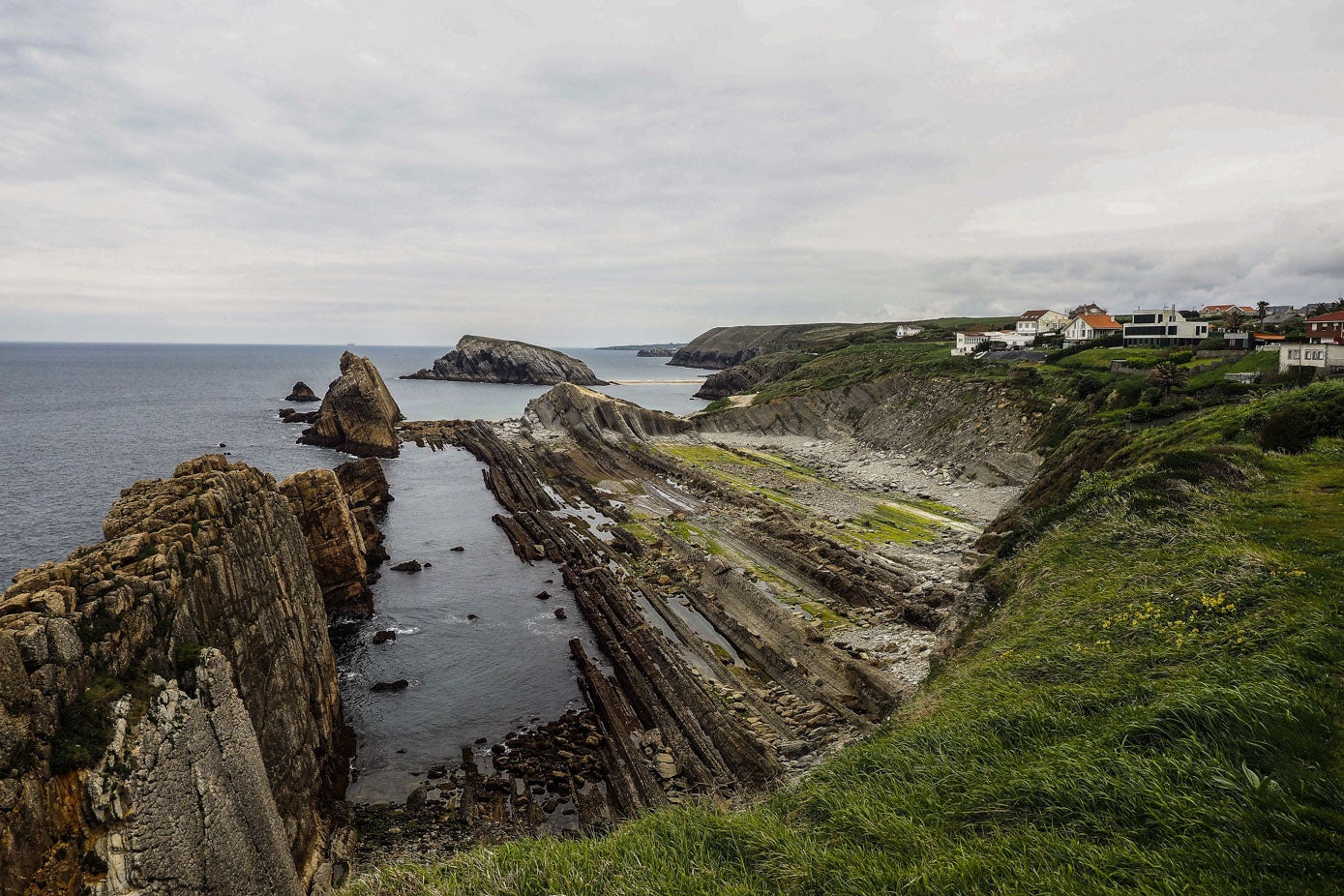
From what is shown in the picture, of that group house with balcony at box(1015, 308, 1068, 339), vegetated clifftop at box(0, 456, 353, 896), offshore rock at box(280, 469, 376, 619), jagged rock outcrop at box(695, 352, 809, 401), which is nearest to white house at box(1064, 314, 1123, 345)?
house with balcony at box(1015, 308, 1068, 339)

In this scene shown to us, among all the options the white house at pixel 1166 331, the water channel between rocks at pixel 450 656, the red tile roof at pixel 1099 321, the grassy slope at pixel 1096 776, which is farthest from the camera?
the red tile roof at pixel 1099 321

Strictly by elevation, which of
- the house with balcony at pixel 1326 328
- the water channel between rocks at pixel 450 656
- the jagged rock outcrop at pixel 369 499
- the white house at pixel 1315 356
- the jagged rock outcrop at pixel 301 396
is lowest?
the water channel between rocks at pixel 450 656

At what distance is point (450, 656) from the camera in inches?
1156

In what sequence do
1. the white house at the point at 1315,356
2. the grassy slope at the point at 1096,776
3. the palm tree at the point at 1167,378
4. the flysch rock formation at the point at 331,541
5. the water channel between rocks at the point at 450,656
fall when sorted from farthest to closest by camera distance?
the palm tree at the point at 1167,378 < the white house at the point at 1315,356 < the flysch rock formation at the point at 331,541 < the water channel between rocks at the point at 450,656 < the grassy slope at the point at 1096,776

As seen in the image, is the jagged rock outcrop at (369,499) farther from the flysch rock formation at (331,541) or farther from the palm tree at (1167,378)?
the palm tree at (1167,378)

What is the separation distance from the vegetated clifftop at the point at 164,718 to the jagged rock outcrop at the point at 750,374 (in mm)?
128032

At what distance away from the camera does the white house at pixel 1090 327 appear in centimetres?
8106

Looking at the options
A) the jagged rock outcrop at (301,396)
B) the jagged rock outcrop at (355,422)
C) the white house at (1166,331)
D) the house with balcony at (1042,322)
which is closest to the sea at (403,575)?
the jagged rock outcrop at (355,422)

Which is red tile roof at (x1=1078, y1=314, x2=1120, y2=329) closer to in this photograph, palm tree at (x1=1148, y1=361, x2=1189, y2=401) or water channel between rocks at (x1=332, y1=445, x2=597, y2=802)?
palm tree at (x1=1148, y1=361, x2=1189, y2=401)

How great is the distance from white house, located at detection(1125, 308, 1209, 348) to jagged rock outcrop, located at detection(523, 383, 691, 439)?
52.6 m

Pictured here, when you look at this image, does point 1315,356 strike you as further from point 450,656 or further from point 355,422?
point 355,422

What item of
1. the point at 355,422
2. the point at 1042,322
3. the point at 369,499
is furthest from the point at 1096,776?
the point at 1042,322

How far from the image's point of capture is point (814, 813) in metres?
10.2

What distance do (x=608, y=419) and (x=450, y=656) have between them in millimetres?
56894
